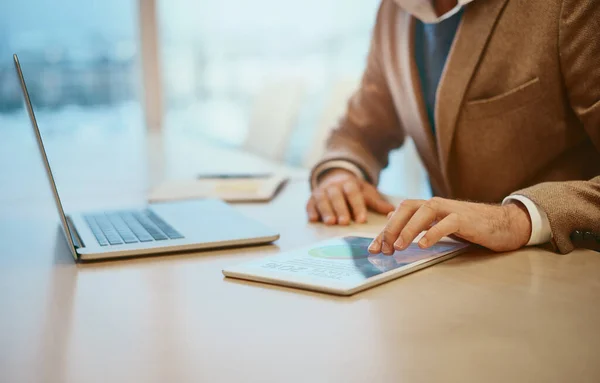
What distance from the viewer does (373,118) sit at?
1584 millimetres

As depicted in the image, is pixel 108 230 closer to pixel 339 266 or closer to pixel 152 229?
pixel 152 229

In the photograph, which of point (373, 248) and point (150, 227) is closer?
point (373, 248)

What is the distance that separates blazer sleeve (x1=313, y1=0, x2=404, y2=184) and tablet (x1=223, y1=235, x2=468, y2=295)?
1.95 ft

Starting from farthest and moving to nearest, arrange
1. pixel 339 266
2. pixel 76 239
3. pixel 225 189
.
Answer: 1. pixel 225 189
2. pixel 76 239
3. pixel 339 266

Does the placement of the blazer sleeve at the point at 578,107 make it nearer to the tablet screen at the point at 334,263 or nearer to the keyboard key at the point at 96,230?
the tablet screen at the point at 334,263

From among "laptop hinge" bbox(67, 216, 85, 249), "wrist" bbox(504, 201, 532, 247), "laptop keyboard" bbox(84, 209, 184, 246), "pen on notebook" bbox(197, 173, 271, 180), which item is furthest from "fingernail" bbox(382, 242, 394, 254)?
"pen on notebook" bbox(197, 173, 271, 180)

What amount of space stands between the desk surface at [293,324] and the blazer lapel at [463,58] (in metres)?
0.42

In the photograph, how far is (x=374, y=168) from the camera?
4.87 feet

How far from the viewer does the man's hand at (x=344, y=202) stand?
1168 millimetres

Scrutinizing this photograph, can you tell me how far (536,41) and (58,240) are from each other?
830 mm

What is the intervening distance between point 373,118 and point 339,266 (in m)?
0.80

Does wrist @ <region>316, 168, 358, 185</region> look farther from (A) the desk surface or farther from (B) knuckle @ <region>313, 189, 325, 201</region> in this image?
(A) the desk surface

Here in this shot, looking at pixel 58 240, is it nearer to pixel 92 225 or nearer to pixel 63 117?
pixel 92 225

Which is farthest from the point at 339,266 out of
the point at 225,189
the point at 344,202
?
the point at 225,189
